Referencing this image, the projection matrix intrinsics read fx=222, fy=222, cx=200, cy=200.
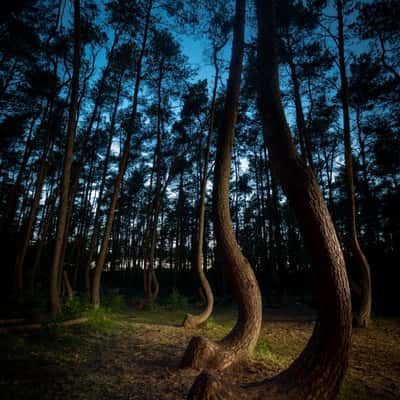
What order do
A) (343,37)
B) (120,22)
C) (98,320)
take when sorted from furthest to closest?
(120,22), (343,37), (98,320)

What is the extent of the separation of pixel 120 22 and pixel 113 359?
1165 centimetres

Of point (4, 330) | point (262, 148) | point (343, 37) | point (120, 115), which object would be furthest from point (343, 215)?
point (4, 330)

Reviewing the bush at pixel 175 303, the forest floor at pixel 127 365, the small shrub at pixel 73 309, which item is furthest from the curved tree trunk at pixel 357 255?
the small shrub at pixel 73 309

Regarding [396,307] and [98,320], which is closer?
[98,320]

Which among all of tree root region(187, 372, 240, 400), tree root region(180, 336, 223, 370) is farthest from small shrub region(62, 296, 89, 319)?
tree root region(187, 372, 240, 400)

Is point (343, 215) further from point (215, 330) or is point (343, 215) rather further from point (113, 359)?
point (113, 359)

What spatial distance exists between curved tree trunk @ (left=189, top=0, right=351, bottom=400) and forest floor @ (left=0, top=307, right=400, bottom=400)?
1.21m

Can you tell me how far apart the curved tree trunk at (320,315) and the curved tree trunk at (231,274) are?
1694mm

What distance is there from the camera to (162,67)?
36.9 feet

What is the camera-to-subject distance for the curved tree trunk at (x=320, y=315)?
2018mm

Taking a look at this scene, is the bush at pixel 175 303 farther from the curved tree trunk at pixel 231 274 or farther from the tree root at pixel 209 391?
the tree root at pixel 209 391

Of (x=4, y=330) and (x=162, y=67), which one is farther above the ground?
(x=162, y=67)

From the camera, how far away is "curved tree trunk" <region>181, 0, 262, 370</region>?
12.1 feet

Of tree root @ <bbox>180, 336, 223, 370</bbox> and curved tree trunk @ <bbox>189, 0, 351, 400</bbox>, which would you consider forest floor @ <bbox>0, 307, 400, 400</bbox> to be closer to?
tree root @ <bbox>180, 336, 223, 370</bbox>
